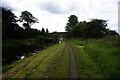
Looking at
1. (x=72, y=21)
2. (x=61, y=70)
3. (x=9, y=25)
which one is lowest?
(x=61, y=70)

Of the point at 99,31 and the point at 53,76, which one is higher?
the point at 99,31

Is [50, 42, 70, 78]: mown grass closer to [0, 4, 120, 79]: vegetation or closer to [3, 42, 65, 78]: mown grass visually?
[0, 4, 120, 79]: vegetation

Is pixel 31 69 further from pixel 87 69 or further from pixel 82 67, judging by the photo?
pixel 87 69

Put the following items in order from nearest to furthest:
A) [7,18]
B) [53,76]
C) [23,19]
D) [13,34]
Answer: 1. [53,76]
2. [7,18]
3. [13,34]
4. [23,19]

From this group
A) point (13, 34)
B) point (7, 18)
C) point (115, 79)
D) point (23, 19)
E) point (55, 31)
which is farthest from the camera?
point (55, 31)

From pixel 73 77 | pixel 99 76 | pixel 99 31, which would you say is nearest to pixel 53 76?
pixel 73 77

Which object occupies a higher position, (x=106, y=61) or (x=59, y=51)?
(x=106, y=61)

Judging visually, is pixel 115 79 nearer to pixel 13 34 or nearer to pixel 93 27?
pixel 93 27

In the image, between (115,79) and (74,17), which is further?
(74,17)

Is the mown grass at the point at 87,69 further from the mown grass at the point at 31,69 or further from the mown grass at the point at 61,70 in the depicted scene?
the mown grass at the point at 31,69

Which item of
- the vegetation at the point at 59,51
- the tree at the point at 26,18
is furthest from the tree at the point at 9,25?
the tree at the point at 26,18

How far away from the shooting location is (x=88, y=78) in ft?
22.3

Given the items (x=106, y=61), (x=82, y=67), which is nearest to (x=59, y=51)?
(x=82, y=67)

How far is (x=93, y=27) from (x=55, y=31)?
327ft
